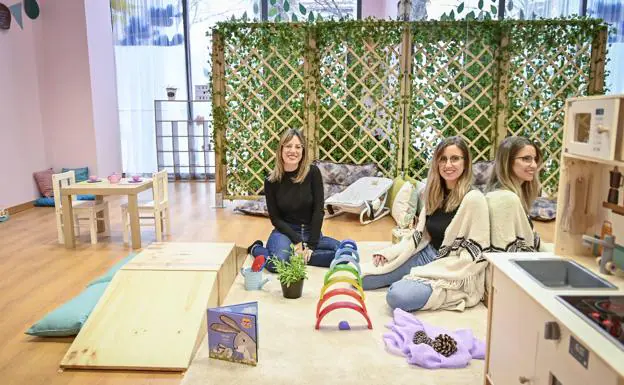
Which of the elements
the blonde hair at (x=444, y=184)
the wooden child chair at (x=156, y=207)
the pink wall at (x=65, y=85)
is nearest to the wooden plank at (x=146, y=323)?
the blonde hair at (x=444, y=184)

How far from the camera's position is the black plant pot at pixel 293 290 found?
94.1 inches

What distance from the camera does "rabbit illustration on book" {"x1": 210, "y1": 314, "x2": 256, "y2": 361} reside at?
1.79 metres

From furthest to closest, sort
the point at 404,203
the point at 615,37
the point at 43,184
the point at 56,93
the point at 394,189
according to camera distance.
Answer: the point at 615,37
the point at 56,93
the point at 43,184
the point at 394,189
the point at 404,203

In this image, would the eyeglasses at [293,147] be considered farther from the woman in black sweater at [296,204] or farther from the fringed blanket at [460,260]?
the fringed blanket at [460,260]

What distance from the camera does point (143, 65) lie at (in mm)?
6195

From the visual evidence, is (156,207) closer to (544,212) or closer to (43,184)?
(43,184)

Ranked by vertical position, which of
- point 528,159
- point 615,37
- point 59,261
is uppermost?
point 615,37

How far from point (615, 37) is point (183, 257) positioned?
5.78 metres

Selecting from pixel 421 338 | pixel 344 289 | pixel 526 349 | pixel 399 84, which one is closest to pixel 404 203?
pixel 399 84

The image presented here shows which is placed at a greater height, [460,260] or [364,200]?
[460,260]

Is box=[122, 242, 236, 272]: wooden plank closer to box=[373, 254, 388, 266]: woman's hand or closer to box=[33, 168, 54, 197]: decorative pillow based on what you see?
box=[373, 254, 388, 266]: woman's hand

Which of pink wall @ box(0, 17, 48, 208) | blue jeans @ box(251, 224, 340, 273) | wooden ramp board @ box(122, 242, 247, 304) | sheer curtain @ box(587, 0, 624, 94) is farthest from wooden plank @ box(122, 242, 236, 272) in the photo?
sheer curtain @ box(587, 0, 624, 94)

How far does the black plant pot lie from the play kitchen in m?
1.06

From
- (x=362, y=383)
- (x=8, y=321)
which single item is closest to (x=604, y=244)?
(x=362, y=383)
